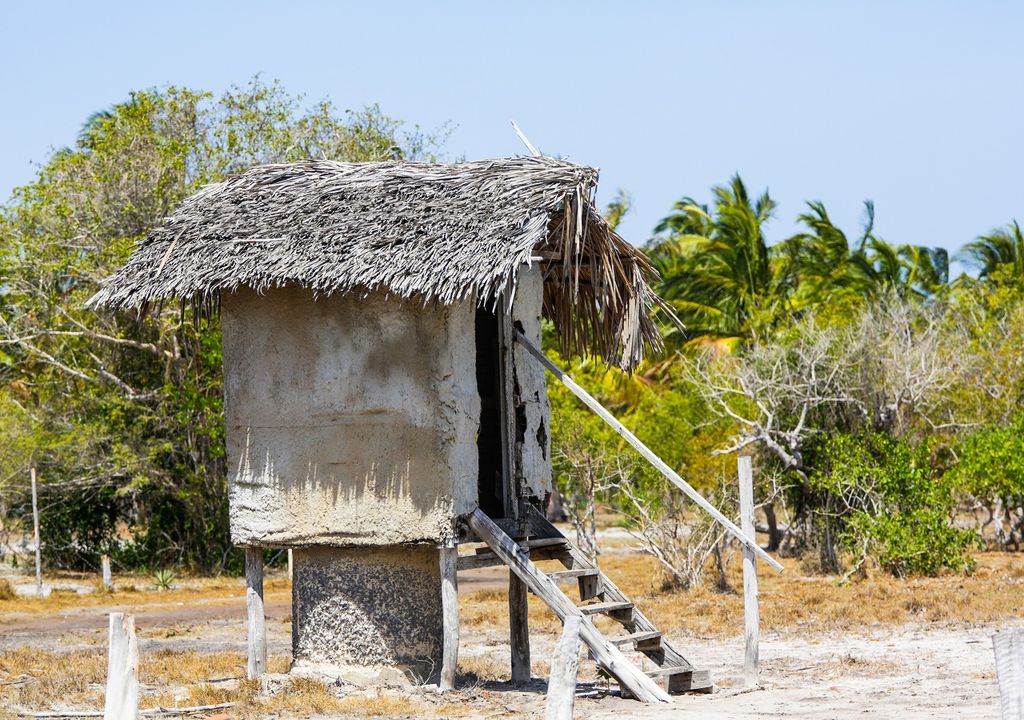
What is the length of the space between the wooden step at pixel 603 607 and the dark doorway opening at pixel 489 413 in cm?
147

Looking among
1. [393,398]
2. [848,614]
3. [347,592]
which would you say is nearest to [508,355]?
[393,398]

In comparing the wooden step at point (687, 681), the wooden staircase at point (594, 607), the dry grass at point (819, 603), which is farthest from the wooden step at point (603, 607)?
the dry grass at point (819, 603)

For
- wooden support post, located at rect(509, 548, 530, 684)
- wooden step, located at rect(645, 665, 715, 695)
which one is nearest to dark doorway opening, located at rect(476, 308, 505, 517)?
wooden support post, located at rect(509, 548, 530, 684)

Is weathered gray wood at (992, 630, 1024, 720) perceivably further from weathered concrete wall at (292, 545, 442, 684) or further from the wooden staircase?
weathered concrete wall at (292, 545, 442, 684)

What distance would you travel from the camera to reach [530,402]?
11.9m

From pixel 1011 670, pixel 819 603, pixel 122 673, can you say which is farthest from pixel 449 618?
pixel 819 603

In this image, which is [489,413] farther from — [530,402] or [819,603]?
[819,603]

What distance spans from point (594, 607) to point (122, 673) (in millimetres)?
4431

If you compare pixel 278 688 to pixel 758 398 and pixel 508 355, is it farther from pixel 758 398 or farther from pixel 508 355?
pixel 758 398

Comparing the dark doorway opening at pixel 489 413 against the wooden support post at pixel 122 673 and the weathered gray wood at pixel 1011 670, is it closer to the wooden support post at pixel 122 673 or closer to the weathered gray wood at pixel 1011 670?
the wooden support post at pixel 122 673

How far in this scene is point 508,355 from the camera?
11.6 metres

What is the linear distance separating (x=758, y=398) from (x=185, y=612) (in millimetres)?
9280

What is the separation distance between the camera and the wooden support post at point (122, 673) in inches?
271

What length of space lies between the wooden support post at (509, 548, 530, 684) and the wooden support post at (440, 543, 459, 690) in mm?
1185
